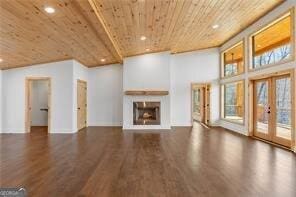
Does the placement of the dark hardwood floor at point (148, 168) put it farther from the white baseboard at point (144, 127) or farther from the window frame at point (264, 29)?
the white baseboard at point (144, 127)

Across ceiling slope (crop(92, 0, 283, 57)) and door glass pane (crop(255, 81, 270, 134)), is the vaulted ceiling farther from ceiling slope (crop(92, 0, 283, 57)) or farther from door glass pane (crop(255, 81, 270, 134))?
door glass pane (crop(255, 81, 270, 134))

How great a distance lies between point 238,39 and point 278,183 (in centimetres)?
646

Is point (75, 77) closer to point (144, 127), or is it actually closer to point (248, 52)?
point (144, 127)

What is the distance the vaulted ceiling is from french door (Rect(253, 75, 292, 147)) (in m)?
2.00

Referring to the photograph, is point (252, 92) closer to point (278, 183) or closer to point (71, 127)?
point (278, 183)

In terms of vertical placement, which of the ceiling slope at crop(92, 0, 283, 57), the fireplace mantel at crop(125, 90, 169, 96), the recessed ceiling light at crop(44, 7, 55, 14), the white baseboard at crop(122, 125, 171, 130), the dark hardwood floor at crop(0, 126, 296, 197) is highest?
the ceiling slope at crop(92, 0, 283, 57)

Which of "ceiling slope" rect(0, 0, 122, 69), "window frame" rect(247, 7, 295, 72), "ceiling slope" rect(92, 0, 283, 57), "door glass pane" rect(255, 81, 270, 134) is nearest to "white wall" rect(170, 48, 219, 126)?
"ceiling slope" rect(92, 0, 283, 57)

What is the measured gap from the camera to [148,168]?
423 cm

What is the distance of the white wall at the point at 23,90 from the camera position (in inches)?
333

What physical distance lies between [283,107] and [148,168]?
13.8 feet

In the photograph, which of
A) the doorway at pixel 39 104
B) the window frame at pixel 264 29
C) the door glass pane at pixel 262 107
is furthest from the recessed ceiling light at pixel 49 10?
the doorway at pixel 39 104

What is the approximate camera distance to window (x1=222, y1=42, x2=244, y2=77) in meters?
8.94

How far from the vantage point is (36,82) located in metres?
10.7

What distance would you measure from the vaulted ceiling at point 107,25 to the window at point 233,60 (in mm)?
811
